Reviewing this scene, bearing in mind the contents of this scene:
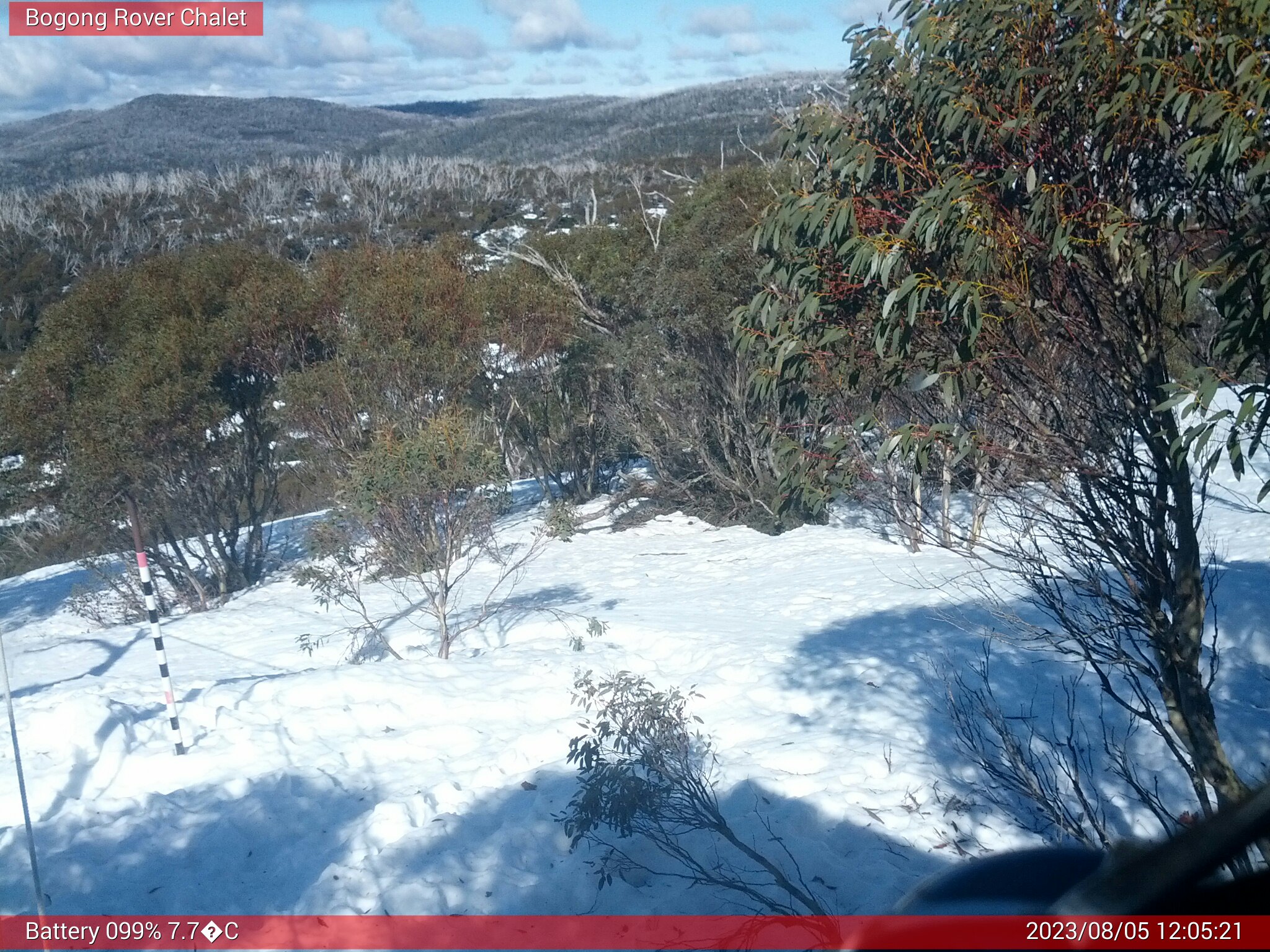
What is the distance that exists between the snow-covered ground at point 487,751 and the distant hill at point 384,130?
7.19m

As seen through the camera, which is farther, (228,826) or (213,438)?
(213,438)

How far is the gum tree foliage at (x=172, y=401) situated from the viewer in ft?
38.3

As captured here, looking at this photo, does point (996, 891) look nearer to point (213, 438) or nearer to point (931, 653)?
point (931, 653)

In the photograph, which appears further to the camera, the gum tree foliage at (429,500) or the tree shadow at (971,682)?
the gum tree foliage at (429,500)

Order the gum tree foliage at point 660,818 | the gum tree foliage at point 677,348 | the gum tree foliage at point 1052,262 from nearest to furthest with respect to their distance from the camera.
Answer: the gum tree foliage at point 1052,262 < the gum tree foliage at point 660,818 < the gum tree foliage at point 677,348

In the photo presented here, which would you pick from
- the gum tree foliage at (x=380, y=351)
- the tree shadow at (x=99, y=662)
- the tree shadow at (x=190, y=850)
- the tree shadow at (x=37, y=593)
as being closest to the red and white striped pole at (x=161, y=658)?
the tree shadow at (x=190, y=850)

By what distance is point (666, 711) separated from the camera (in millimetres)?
4984

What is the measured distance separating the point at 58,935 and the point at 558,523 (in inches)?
217

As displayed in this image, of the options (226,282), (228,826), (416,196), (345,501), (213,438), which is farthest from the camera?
(416,196)

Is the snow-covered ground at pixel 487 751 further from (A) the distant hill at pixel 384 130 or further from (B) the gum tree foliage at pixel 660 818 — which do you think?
(A) the distant hill at pixel 384 130

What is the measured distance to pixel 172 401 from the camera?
38.8ft

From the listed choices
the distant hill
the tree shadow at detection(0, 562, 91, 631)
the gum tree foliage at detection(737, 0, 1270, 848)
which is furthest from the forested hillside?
the distant hill

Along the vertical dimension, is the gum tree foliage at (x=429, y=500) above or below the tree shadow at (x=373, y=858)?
above

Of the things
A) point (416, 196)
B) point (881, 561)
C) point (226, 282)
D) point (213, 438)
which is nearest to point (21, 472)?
point (213, 438)
